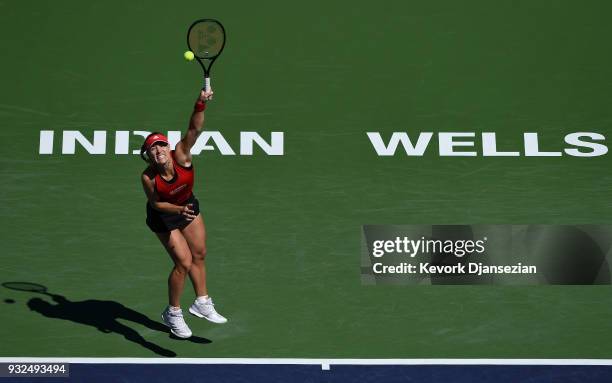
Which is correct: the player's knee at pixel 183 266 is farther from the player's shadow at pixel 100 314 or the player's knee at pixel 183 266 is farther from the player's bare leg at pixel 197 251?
the player's shadow at pixel 100 314

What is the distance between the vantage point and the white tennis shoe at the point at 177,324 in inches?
524

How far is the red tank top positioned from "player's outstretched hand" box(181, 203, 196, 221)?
187 mm

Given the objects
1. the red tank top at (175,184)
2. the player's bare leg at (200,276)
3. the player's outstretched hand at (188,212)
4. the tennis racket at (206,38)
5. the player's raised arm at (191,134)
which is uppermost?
the tennis racket at (206,38)

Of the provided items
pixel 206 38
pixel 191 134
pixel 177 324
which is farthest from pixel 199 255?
pixel 206 38

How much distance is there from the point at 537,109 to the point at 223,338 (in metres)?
5.34

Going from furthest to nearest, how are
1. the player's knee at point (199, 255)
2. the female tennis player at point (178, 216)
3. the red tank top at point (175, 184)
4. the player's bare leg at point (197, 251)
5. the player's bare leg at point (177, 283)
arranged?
the player's knee at point (199, 255) < the player's bare leg at point (197, 251) < the player's bare leg at point (177, 283) < the red tank top at point (175, 184) < the female tennis player at point (178, 216)

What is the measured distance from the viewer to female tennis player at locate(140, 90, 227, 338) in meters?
12.7

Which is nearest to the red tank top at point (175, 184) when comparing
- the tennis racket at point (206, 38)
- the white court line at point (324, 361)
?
the tennis racket at point (206, 38)

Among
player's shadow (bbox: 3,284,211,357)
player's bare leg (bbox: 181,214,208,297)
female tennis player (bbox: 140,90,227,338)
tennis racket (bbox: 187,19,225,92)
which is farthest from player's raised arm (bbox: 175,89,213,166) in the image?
player's shadow (bbox: 3,284,211,357)

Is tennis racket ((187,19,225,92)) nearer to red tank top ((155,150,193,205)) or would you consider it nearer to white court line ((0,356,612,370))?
red tank top ((155,150,193,205))

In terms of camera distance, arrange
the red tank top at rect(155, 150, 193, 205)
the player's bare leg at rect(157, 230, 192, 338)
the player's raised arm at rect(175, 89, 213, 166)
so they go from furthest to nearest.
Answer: the player's bare leg at rect(157, 230, 192, 338), the red tank top at rect(155, 150, 193, 205), the player's raised arm at rect(175, 89, 213, 166)

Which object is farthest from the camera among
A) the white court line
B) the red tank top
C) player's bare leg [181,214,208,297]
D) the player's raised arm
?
player's bare leg [181,214,208,297]

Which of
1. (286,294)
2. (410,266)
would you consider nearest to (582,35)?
(410,266)

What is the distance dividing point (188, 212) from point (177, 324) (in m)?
1.36
